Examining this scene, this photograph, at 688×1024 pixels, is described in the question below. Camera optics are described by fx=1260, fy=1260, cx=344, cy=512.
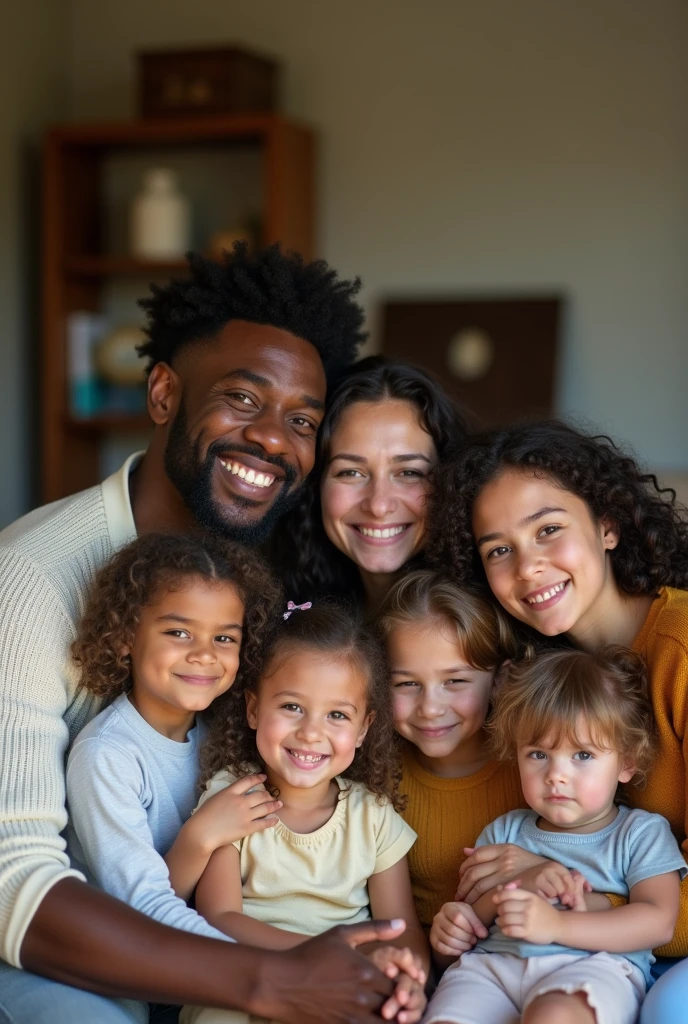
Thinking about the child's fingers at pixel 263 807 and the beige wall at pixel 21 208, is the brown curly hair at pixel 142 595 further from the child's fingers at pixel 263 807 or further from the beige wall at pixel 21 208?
the beige wall at pixel 21 208

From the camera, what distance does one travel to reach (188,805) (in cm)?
200

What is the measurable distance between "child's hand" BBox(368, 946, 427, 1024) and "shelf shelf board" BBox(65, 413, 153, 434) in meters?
3.38

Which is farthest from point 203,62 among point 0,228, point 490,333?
point 490,333

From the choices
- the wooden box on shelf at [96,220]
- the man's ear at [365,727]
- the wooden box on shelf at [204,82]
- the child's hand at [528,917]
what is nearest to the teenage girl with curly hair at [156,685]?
the man's ear at [365,727]

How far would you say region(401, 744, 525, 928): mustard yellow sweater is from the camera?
2037 mm

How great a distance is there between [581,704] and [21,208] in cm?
393

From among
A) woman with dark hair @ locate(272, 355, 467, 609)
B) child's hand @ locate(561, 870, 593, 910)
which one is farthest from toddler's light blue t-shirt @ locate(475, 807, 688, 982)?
woman with dark hair @ locate(272, 355, 467, 609)

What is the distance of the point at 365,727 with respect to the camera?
199cm

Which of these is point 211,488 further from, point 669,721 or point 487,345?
point 487,345

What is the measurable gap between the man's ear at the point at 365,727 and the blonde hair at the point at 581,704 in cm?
19

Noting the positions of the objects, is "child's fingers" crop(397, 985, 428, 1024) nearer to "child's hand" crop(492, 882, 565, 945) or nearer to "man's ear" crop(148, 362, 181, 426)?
"child's hand" crop(492, 882, 565, 945)

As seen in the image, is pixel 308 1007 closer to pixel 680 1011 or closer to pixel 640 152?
pixel 680 1011

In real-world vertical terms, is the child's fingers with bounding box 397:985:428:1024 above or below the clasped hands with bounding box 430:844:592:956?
below

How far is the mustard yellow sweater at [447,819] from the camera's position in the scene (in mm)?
2037
